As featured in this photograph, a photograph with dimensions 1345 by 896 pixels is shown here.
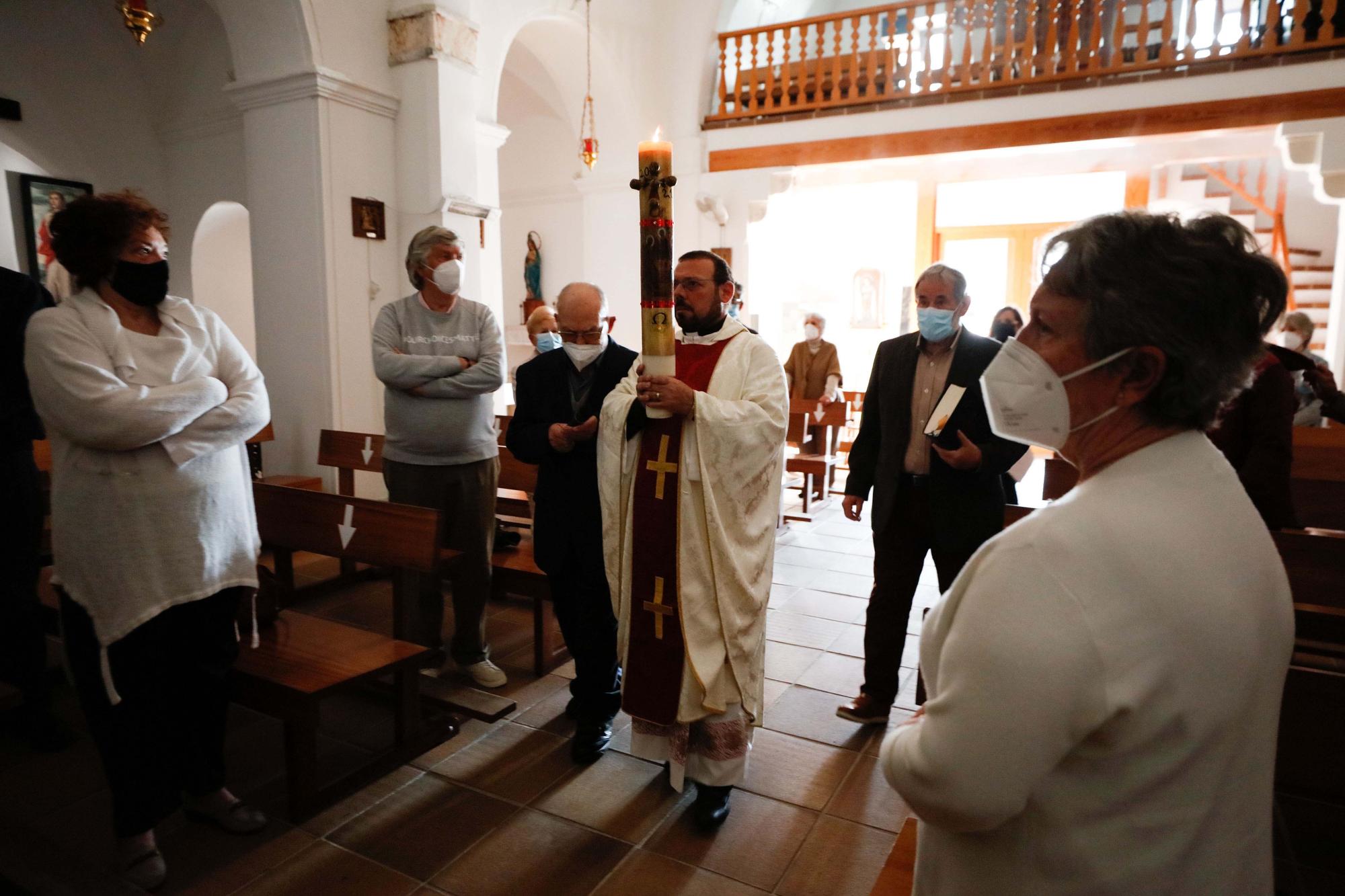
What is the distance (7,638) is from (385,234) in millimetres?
3750

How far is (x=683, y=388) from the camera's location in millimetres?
2225

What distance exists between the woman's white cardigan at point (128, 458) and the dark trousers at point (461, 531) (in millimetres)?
1213

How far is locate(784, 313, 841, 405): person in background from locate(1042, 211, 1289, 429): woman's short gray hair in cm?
735

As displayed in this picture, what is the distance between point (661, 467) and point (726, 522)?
263 millimetres

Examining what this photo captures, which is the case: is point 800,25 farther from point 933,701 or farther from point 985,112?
point 933,701

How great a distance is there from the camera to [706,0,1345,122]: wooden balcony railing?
7.83 meters

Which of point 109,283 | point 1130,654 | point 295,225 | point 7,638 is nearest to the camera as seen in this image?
point 1130,654

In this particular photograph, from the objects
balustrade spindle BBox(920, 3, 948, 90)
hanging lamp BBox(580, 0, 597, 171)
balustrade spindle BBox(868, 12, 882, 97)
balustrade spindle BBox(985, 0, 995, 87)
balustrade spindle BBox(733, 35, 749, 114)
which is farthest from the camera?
balustrade spindle BBox(733, 35, 749, 114)

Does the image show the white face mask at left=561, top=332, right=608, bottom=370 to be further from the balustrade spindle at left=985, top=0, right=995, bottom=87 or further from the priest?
the balustrade spindle at left=985, top=0, right=995, bottom=87

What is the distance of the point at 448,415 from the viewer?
334cm

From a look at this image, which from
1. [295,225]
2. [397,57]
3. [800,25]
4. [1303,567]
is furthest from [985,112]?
[1303,567]

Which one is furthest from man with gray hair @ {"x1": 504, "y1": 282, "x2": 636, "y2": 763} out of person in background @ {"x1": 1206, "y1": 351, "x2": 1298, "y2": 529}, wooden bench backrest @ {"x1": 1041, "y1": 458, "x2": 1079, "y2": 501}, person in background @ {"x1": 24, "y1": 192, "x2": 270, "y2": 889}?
wooden bench backrest @ {"x1": 1041, "y1": 458, "x2": 1079, "y2": 501}

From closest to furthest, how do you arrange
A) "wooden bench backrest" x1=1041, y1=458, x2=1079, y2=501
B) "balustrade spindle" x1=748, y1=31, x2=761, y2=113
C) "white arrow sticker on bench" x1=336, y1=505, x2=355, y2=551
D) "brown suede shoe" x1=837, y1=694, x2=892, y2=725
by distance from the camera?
"white arrow sticker on bench" x1=336, y1=505, x2=355, y2=551 < "brown suede shoe" x1=837, y1=694, x2=892, y2=725 < "wooden bench backrest" x1=1041, y1=458, x2=1079, y2=501 < "balustrade spindle" x1=748, y1=31, x2=761, y2=113

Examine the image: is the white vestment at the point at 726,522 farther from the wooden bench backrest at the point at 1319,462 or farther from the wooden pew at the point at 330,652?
the wooden bench backrest at the point at 1319,462
